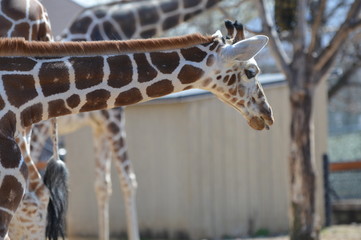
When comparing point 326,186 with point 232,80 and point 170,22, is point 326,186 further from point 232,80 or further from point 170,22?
point 232,80

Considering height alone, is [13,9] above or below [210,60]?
above

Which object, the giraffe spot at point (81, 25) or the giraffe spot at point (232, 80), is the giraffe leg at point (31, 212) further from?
the giraffe spot at point (81, 25)

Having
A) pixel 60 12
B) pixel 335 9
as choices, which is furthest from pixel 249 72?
pixel 335 9

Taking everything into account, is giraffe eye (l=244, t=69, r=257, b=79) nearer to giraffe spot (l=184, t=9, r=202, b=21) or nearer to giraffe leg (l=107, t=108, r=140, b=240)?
giraffe leg (l=107, t=108, r=140, b=240)

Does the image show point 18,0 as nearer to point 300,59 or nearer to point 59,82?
point 59,82

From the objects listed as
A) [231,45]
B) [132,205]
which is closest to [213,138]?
[132,205]

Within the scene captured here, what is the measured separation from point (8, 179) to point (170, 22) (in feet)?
18.2

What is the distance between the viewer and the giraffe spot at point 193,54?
523cm

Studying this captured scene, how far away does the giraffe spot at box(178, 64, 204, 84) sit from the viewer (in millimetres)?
5215

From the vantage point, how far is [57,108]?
196 inches

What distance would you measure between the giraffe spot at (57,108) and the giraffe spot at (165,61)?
0.69m

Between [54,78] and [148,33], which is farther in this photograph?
[148,33]

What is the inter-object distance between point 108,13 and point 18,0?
3073 mm

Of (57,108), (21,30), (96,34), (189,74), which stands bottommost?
(57,108)
